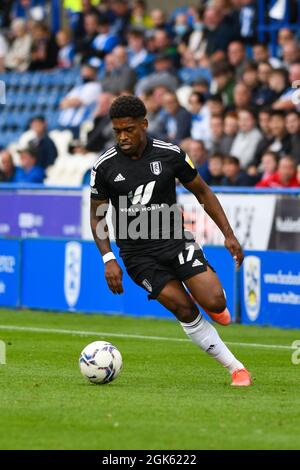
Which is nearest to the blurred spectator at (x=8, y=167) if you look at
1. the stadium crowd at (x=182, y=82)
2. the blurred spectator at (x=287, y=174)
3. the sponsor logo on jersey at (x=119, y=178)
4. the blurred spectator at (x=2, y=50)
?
the stadium crowd at (x=182, y=82)

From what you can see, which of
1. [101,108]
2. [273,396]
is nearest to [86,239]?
[101,108]

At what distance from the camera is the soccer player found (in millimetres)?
10609

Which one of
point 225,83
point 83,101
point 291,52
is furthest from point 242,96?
point 83,101

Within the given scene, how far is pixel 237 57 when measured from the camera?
2167 cm

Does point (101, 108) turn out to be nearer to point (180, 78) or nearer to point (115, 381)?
point (180, 78)

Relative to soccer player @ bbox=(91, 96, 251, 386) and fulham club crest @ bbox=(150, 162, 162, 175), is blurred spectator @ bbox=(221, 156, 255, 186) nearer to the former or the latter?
soccer player @ bbox=(91, 96, 251, 386)

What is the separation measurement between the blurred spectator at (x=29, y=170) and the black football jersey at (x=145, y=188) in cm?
1125

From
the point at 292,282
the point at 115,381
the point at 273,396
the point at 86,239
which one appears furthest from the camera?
the point at 86,239

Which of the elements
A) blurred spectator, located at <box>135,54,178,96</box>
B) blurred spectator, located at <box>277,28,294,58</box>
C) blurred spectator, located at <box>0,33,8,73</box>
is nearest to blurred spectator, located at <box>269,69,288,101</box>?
blurred spectator, located at <box>277,28,294,58</box>

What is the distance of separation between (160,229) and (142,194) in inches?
13.5

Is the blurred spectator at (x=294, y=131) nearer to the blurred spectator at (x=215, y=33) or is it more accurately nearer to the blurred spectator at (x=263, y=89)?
the blurred spectator at (x=263, y=89)

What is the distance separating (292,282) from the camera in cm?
1609

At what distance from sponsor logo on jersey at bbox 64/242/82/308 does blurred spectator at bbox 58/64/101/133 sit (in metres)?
7.38
